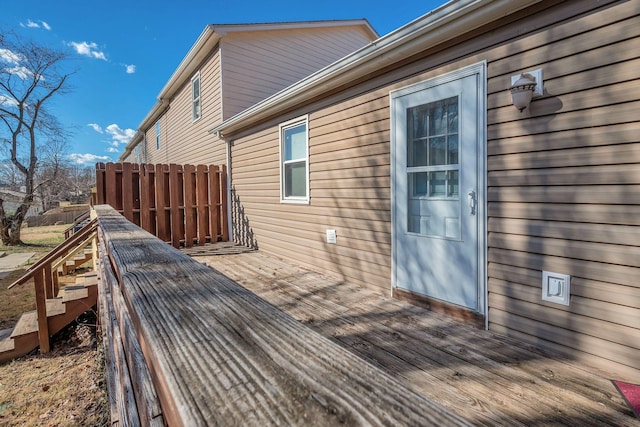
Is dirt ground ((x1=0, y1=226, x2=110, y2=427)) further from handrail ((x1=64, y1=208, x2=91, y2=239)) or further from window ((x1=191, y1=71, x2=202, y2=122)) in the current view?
window ((x1=191, y1=71, x2=202, y2=122))

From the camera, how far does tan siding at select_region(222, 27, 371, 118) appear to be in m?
7.55

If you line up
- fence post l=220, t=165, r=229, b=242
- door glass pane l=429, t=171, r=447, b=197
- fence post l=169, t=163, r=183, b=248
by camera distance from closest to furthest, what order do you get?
door glass pane l=429, t=171, r=447, b=197 → fence post l=169, t=163, r=183, b=248 → fence post l=220, t=165, r=229, b=242

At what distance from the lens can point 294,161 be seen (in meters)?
5.11

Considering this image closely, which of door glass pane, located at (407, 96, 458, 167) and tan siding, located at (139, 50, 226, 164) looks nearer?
door glass pane, located at (407, 96, 458, 167)

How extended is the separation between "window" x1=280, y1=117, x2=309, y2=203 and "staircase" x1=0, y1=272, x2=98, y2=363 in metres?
2.86

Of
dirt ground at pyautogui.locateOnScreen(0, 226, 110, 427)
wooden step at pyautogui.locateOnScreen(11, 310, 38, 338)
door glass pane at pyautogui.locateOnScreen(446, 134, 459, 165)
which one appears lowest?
dirt ground at pyautogui.locateOnScreen(0, 226, 110, 427)

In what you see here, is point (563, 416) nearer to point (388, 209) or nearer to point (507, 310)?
point (507, 310)

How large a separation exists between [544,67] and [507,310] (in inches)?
72.1

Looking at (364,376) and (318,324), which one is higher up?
(364,376)

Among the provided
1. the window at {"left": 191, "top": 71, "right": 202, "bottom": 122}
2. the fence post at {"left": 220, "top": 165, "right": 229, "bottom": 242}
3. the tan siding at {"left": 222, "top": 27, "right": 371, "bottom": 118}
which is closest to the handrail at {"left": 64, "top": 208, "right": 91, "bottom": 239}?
the fence post at {"left": 220, "top": 165, "right": 229, "bottom": 242}

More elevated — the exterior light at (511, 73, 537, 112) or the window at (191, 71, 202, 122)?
Answer: the window at (191, 71, 202, 122)

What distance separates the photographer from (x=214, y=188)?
279 inches

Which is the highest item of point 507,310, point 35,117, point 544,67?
point 35,117

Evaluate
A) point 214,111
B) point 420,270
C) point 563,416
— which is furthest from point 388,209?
point 214,111
